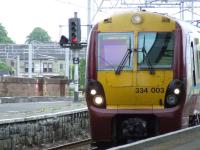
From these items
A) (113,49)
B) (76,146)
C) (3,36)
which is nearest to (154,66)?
(113,49)

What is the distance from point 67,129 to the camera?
17.4 metres

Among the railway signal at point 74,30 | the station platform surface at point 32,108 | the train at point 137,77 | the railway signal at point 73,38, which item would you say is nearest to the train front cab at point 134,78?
the train at point 137,77

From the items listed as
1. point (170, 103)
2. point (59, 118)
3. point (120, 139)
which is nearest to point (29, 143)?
point (59, 118)

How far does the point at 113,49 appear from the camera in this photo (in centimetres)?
1230

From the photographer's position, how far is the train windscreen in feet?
40.0

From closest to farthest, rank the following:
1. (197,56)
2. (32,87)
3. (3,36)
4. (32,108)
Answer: (197,56) < (32,108) < (32,87) < (3,36)

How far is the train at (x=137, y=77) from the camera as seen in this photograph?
12016 mm

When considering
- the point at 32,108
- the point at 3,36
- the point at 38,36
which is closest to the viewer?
the point at 32,108

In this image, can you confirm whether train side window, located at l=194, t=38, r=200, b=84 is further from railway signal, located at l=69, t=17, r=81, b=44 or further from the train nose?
railway signal, located at l=69, t=17, r=81, b=44

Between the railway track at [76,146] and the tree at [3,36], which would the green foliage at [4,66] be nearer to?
the tree at [3,36]

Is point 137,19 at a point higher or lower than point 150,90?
higher

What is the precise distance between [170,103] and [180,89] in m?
0.35

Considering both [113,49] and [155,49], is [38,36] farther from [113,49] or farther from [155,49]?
[155,49]

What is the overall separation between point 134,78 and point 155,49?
0.76 metres
